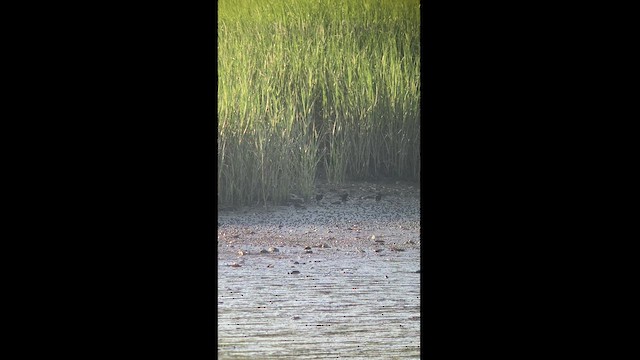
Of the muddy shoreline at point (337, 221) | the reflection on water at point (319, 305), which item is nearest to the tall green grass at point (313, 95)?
the muddy shoreline at point (337, 221)

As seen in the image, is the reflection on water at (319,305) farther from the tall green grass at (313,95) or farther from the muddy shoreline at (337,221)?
the tall green grass at (313,95)

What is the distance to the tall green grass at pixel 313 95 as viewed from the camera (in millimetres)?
4113

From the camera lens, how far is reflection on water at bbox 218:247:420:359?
2.01 m

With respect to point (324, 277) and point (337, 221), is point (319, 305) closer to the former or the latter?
point (324, 277)

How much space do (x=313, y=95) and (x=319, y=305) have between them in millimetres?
2302

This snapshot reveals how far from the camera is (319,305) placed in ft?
8.04

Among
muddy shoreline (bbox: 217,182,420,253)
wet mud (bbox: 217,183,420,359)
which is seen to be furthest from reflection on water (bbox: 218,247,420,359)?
muddy shoreline (bbox: 217,182,420,253)

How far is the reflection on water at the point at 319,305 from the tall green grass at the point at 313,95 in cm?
76

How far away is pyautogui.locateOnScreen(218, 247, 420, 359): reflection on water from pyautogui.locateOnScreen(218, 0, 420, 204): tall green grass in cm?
76

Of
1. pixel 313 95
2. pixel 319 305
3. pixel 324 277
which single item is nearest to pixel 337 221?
pixel 313 95
